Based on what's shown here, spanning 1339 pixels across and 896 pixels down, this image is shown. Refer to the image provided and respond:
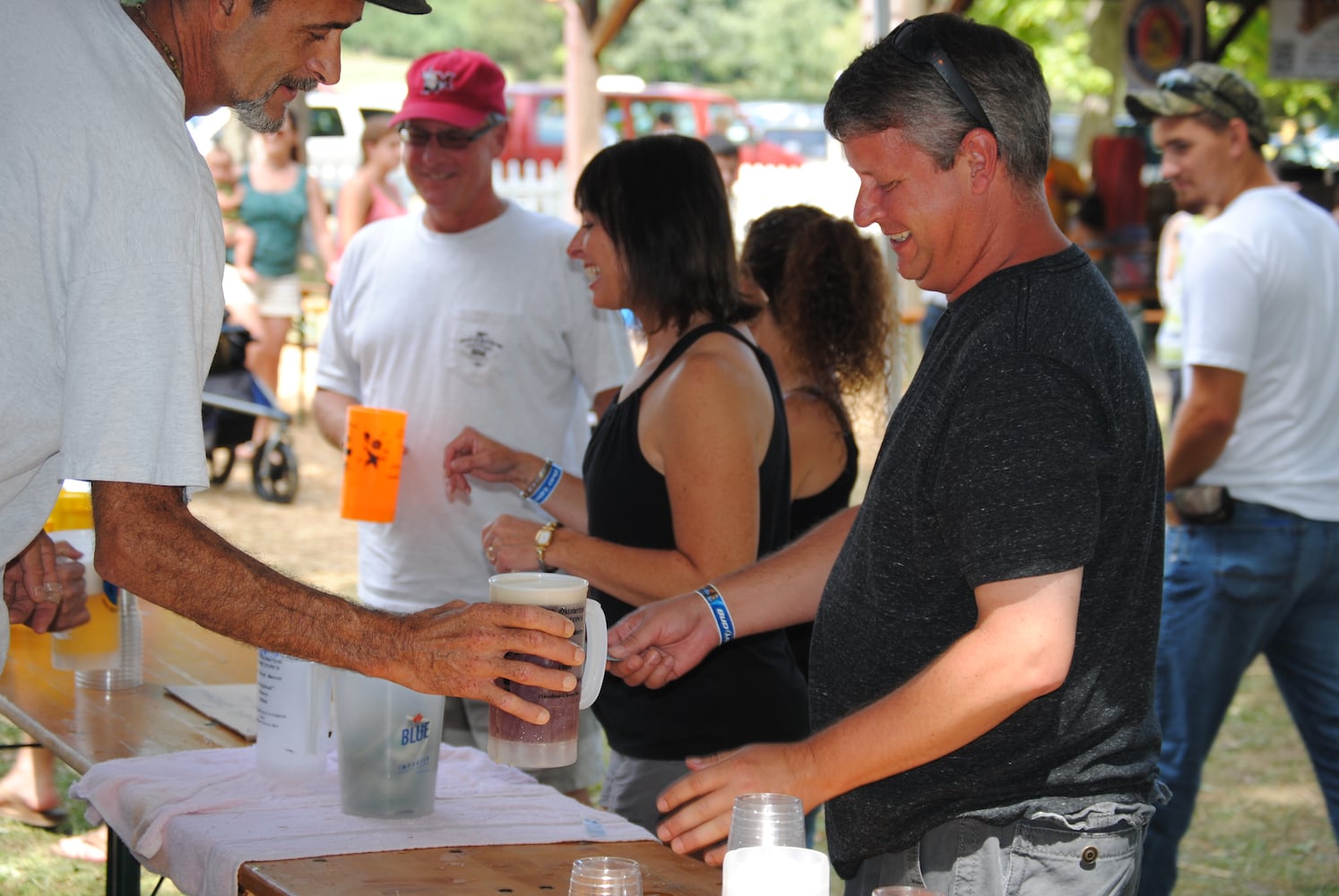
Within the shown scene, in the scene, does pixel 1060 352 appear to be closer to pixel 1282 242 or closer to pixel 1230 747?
pixel 1282 242

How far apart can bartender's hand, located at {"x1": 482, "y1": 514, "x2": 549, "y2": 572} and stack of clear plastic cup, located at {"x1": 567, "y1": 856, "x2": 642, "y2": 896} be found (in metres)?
1.32

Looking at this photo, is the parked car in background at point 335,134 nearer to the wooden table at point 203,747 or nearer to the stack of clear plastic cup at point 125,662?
the wooden table at point 203,747

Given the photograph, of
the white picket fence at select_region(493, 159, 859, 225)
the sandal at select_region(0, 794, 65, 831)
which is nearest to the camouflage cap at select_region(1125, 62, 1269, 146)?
the sandal at select_region(0, 794, 65, 831)

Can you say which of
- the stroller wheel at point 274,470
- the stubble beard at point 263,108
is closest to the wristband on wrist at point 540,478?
the stubble beard at point 263,108

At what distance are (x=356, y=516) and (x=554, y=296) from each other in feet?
2.97

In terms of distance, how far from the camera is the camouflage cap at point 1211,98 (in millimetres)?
3848

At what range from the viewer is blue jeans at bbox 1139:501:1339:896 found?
11.8 ft

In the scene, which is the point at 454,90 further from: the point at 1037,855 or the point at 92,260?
the point at 1037,855

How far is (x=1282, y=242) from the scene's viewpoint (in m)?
3.69

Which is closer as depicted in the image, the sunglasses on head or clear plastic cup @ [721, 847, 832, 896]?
clear plastic cup @ [721, 847, 832, 896]

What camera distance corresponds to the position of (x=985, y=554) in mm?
1698

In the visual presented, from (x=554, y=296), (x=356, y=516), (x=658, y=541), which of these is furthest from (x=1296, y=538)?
(x=356, y=516)

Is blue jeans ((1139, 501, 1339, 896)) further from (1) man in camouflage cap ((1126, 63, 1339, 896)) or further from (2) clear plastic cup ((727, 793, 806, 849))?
(2) clear plastic cup ((727, 793, 806, 849))

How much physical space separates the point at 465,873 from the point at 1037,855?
76cm
